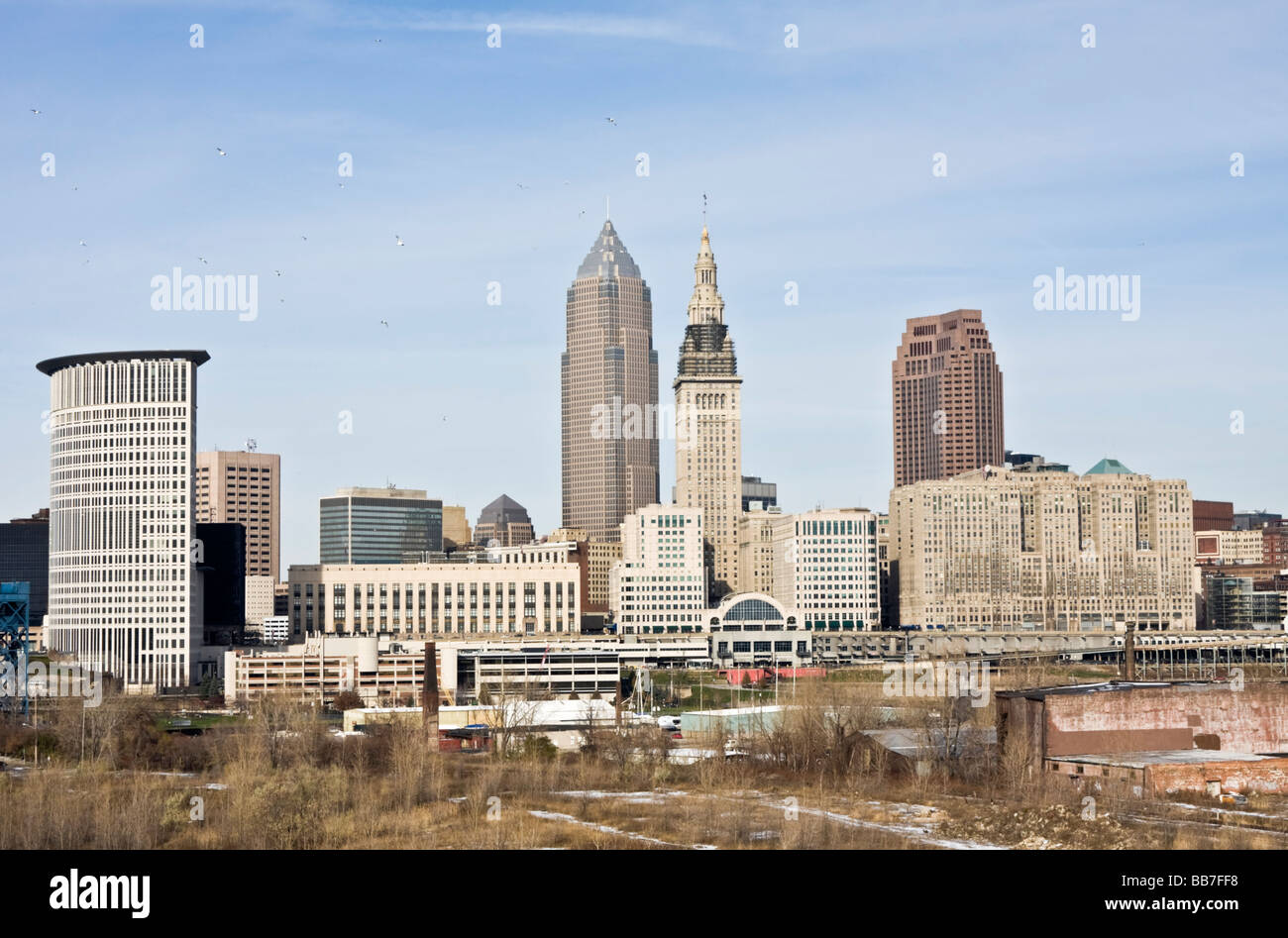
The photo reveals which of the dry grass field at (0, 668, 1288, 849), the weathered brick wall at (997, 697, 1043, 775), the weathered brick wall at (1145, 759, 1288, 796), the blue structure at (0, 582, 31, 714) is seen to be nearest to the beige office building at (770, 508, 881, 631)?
the blue structure at (0, 582, 31, 714)

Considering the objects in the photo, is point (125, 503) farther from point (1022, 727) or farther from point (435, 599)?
point (1022, 727)

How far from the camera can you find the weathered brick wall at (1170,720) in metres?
56.1

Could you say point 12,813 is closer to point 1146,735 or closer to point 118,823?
point 118,823

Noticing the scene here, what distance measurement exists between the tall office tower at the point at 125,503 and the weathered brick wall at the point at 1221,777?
11537 centimetres

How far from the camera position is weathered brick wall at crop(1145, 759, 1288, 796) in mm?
49625

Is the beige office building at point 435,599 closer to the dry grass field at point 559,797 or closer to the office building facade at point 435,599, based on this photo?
the office building facade at point 435,599

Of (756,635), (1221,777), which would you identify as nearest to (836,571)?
(756,635)

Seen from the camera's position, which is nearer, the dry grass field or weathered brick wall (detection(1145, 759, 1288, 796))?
the dry grass field

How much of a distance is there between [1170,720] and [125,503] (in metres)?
118

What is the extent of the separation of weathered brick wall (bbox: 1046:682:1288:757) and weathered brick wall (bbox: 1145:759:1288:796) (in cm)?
594

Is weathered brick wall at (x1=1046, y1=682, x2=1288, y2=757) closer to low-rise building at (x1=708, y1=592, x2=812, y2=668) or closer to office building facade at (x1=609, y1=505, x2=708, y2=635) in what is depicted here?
low-rise building at (x1=708, y1=592, x2=812, y2=668)

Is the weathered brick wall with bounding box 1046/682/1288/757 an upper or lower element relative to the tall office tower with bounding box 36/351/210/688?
lower

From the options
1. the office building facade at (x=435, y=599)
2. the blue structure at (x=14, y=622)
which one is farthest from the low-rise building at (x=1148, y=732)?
the office building facade at (x=435, y=599)

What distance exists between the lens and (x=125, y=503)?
6009 inches
